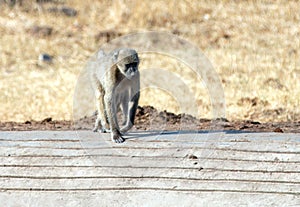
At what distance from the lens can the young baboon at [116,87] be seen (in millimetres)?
5387

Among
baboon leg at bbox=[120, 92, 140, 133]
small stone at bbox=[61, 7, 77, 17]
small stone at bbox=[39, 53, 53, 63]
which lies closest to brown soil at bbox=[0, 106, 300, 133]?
baboon leg at bbox=[120, 92, 140, 133]

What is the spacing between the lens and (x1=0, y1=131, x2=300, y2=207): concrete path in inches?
198

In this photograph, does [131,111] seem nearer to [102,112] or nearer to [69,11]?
[102,112]

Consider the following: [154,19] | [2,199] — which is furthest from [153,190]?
[154,19]

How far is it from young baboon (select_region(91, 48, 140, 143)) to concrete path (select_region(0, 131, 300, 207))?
258mm

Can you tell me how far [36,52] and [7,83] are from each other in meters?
1.26

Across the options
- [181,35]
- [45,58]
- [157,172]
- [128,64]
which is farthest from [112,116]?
[181,35]

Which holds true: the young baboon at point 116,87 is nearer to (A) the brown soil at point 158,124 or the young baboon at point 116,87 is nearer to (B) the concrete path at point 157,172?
(B) the concrete path at point 157,172

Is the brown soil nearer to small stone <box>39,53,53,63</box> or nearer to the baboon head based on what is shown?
the baboon head

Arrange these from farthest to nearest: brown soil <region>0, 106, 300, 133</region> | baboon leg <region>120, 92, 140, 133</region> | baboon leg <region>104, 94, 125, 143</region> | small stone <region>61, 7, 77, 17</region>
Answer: small stone <region>61, 7, 77, 17</region>, brown soil <region>0, 106, 300, 133</region>, baboon leg <region>120, 92, 140, 133</region>, baboon leg <region>104, 94, 125, 143</region>

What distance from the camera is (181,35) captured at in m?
12.0

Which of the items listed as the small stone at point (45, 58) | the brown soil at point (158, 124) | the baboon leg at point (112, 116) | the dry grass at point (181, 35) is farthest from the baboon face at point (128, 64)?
the small stone at point (45, 58)

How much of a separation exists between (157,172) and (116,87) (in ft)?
2.60

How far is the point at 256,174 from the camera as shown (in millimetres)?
5078
